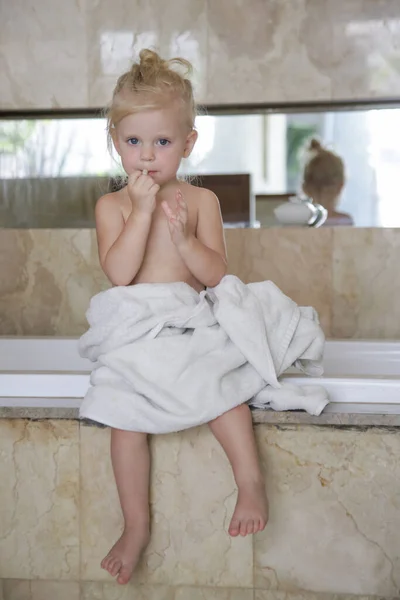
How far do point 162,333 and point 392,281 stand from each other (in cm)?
128

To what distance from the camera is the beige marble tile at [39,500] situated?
5.14 feet

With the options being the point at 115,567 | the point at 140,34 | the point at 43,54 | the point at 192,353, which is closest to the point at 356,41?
the point at 140,34

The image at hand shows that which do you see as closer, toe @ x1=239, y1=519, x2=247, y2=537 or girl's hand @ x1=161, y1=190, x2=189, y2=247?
toe @ x1=239, y1=519, x2=247, y2=537

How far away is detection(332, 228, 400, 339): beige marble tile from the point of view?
2656mm

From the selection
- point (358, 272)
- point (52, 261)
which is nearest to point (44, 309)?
point (52, 261)

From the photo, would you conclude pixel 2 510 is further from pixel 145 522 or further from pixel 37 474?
pixel 145 522

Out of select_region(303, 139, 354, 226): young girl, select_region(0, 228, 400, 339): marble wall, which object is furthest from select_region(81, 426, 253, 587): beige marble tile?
select_region(303, 139, 354, 226): young girl

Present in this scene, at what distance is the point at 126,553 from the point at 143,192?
70cm

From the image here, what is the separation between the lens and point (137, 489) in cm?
152

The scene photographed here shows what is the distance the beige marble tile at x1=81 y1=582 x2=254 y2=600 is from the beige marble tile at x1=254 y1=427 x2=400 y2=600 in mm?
73

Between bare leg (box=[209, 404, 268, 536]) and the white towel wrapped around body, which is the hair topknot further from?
bare leg (box=[209, 404, 268, 536])

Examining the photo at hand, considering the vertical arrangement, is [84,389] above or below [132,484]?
above

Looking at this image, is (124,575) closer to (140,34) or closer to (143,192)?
(143,192)

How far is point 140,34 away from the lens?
265 cm
